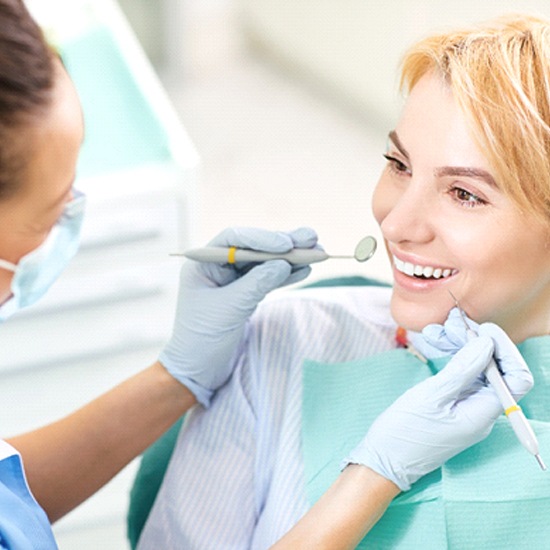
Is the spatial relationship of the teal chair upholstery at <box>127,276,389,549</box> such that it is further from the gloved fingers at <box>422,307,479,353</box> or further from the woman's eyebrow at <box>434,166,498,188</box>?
the woman's eyebrow at <box>434,166,498,188</box>

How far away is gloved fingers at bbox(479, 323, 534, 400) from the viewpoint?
1180 millimetres

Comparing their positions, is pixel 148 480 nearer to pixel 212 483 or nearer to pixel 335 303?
pixel 212 483

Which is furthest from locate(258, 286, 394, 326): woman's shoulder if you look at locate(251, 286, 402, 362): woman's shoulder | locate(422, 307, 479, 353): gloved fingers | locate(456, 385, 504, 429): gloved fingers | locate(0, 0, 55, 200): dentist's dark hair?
locate(0, 0, 55, 200): dentist's dark hair

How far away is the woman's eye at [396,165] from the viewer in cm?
141

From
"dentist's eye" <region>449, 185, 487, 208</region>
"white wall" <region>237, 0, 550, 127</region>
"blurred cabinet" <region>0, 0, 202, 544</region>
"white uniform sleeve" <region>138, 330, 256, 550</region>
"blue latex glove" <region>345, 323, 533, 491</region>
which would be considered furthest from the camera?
"white wall" <region>237, 0, 550, 127</region>

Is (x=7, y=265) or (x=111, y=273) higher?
(x=7, y=265)

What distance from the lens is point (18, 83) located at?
95 cm

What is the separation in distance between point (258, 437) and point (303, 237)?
0.98ft

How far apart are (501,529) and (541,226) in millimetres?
391

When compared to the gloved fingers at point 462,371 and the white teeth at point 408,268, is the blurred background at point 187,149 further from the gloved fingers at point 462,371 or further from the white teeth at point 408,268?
the gloved fingers at point 462,371

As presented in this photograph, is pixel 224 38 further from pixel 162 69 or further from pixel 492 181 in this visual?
pixel 492 181

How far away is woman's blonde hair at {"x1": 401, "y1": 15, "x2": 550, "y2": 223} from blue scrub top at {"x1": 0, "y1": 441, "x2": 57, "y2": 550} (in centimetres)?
73

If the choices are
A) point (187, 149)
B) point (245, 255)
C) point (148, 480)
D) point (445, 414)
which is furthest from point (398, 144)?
point (187, 149)

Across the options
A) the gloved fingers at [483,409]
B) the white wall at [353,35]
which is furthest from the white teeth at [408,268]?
the white wall at [353,35]
